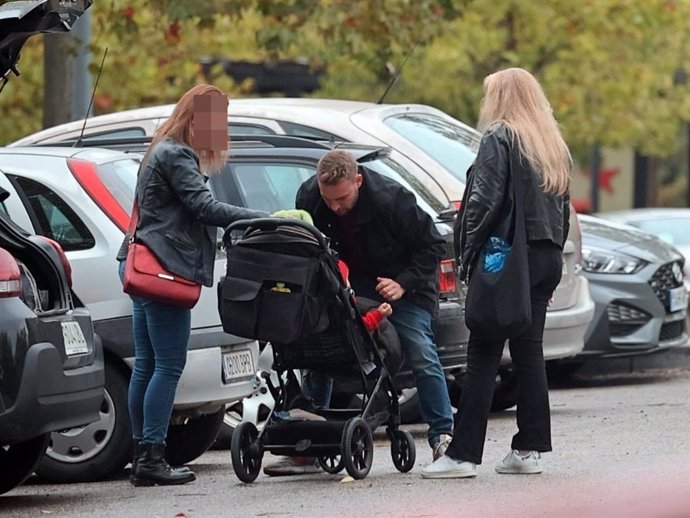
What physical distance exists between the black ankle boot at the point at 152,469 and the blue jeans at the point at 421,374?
2.48 feet

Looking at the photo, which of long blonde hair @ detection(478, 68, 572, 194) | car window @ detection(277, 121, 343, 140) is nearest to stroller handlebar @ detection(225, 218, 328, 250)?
long blonde hair @ detection(478, 68, 572, 194)

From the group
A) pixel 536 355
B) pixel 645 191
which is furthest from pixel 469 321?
pixel 645 191

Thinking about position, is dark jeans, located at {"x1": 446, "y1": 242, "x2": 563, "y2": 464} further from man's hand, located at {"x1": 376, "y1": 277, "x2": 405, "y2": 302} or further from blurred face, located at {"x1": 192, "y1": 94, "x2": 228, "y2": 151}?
blurred face, located at {"x1": 192, "y1": 94, "x2": 228, "y2": 151}

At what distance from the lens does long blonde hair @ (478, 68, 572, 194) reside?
782cm

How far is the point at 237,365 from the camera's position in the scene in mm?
8672

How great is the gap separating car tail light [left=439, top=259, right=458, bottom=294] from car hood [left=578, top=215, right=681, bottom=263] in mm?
3791

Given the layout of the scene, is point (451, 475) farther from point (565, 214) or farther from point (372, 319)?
point (565, 214)

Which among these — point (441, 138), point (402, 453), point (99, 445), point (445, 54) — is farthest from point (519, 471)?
point (445, 54)

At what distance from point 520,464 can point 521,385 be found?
36cm

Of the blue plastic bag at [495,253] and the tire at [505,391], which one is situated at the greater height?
the blue plastic bag at [495,253]

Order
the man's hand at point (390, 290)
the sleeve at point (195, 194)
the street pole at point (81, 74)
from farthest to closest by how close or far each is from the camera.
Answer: the street pole at point (81, 74), the man's hand at point (390, 290), the sleeve at point (195, 194)

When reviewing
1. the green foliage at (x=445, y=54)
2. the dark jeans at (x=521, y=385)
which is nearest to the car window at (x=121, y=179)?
the dark jeans at (x=521, y=385)

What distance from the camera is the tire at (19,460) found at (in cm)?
775

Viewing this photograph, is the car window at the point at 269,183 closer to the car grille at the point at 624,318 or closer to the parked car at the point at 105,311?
the parked car at the point at 105,311
